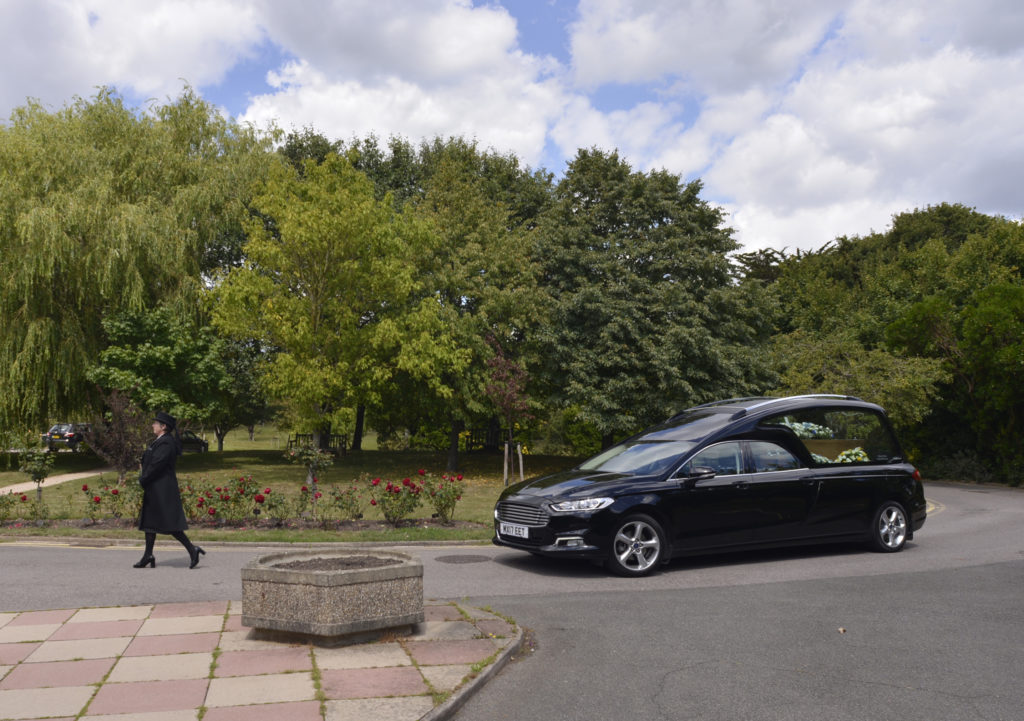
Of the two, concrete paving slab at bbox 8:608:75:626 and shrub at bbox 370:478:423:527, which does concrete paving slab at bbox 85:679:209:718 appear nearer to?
concrete paving slab at bbox 8:608:75:626

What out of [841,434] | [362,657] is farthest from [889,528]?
[362,657]

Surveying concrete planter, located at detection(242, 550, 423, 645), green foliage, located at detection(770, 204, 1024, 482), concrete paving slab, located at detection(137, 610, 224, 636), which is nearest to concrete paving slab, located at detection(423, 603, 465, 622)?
concrete planter, located at detection(242, 550, 423, 645)

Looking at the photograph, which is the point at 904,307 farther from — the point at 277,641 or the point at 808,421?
the point at 277,641

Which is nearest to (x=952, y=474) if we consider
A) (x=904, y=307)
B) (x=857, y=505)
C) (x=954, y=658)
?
(x=904, y=307)

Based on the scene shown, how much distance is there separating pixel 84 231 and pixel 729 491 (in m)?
22.1

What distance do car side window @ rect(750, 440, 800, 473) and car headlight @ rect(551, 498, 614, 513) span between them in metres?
2.11

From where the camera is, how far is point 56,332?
80.6ft

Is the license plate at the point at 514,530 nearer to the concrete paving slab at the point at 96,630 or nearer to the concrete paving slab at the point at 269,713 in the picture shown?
the concrete paving slab at the point at 96,630

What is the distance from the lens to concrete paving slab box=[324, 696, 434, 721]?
4.52 meters

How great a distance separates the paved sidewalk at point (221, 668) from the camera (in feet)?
15.3

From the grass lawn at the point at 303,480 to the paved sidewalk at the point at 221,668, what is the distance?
16.7 feet

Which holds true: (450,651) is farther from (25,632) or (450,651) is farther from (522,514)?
(522,514)

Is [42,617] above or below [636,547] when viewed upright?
below

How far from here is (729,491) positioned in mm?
9547
